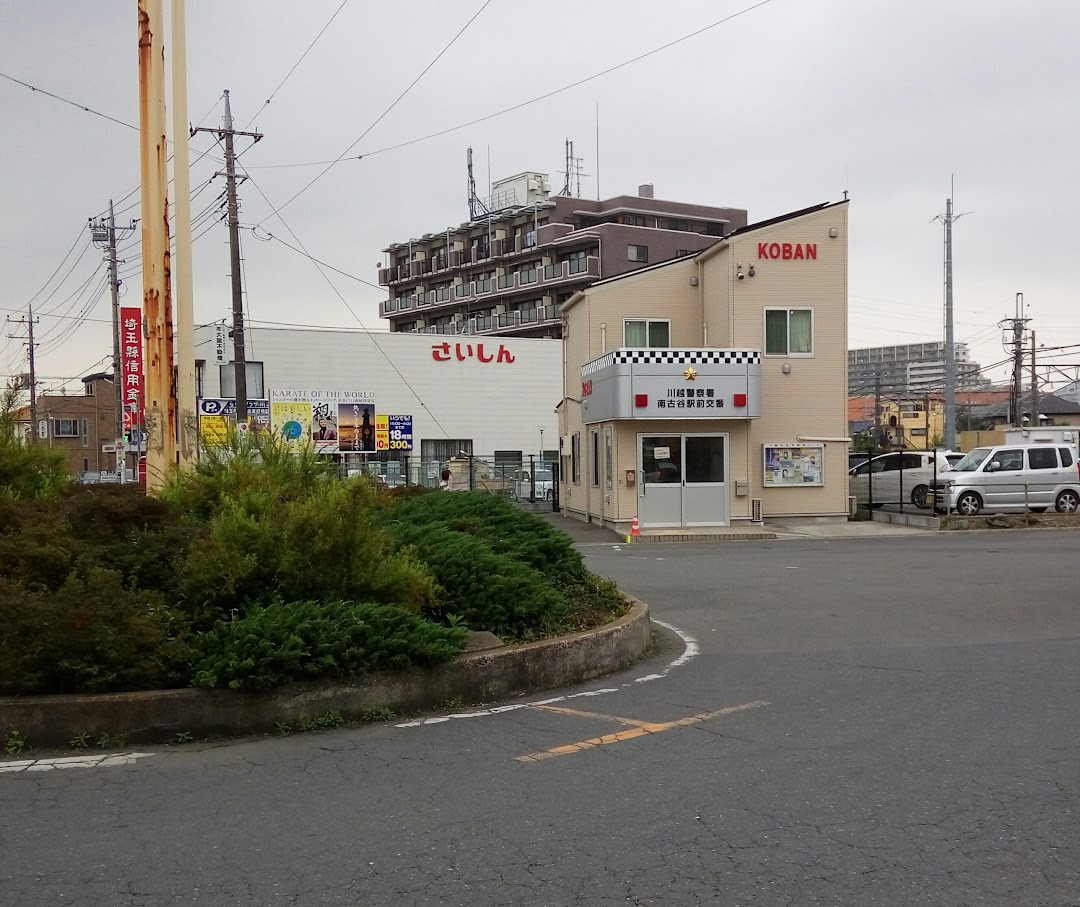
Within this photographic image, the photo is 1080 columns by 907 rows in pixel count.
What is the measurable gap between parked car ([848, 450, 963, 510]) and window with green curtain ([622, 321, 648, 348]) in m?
7.27

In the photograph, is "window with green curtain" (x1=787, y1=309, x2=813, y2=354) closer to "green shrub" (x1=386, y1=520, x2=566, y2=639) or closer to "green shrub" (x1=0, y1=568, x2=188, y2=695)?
"green shrub" (x1=386, y1=520, x2=566, y2=639)

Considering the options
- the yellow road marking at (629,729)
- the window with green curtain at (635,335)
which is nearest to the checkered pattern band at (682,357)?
the window with green curtain at (635,335)

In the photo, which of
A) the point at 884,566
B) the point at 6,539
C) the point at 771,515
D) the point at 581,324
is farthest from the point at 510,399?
the point at 6,539

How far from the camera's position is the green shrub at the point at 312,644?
640 centimetres

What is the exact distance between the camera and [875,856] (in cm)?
439

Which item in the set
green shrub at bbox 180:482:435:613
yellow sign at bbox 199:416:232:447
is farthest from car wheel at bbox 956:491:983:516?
green shrub at bbox 180:482:435:613

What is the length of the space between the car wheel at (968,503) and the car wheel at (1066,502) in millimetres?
2160

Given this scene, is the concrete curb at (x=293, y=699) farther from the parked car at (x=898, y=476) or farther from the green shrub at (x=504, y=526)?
the parked car at (x=898, y=476)

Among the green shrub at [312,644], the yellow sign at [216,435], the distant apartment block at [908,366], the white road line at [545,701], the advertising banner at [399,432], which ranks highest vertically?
the distant apartment block at [908,366]

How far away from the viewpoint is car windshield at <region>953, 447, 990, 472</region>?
Result: 2756cm

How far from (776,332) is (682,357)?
3375 mm

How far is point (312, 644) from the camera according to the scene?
263 inches

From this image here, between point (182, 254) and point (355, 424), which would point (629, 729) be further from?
point (355, 424)

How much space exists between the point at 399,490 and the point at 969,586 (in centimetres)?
777
